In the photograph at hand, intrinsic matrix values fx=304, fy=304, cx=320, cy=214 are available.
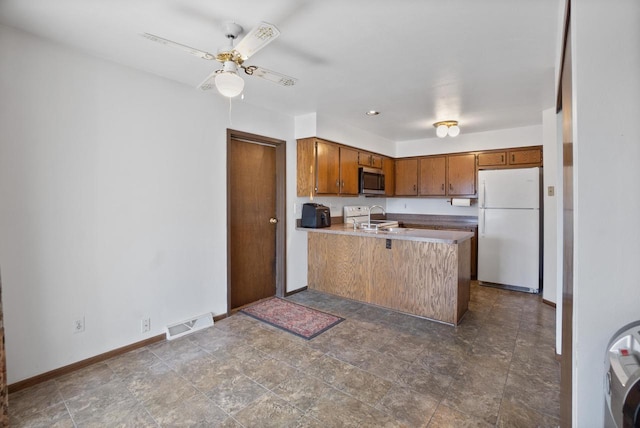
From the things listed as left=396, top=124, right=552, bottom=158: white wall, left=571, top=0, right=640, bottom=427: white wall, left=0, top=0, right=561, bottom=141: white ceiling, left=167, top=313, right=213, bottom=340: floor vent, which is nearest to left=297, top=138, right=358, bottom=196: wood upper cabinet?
left=0, top=0, right=561, bottom=141: white ceiling

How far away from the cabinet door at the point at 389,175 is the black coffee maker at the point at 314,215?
1.63 metres

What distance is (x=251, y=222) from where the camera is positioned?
3.75 m

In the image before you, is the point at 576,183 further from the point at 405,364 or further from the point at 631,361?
the point at 405,364

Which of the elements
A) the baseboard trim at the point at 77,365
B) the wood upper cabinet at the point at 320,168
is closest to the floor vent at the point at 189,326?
the baseboard trim at the point at 77,365

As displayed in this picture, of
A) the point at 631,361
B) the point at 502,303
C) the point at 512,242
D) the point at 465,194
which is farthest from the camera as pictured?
the point at 465,194

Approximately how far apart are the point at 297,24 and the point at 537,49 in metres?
1.73

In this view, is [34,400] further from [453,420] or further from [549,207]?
[549,207]

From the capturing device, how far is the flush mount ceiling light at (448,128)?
3.99 m

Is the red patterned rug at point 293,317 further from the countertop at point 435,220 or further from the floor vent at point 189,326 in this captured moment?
the countertop at point 435,220

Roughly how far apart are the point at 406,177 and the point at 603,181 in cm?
480

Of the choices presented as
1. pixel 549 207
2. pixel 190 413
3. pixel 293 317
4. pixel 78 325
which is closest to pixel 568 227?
pixel 190 413

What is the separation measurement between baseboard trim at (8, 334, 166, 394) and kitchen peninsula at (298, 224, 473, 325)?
210cm

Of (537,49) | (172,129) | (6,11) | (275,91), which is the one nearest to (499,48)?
(537,49)

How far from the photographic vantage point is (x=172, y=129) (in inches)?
111
